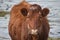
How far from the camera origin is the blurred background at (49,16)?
22.2 feet

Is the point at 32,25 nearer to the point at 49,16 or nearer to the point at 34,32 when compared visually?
the point at 34,32

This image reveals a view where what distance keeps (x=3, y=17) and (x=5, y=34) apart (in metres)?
0.49

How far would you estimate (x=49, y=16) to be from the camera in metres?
6.92

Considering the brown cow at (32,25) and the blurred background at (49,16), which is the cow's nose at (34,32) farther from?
the blurred background at (49,16)

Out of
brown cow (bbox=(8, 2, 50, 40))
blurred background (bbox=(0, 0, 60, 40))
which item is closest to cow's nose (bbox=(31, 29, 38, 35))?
brown cow (bbox=(8, 2, 50, 40))

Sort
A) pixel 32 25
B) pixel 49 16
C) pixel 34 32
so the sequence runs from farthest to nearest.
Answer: pixel 49 16 → pixel 32 25 → pixel 34 32

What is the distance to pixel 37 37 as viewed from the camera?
13.1 ft

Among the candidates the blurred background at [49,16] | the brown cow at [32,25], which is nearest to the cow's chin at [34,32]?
the brown cow at [32,25]

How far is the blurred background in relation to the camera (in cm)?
678

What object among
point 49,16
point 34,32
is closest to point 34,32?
point 34,32

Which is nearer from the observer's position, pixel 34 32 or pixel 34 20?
pixel 34 32

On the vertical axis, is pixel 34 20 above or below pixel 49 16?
above

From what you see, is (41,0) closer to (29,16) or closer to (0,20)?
(0,20)

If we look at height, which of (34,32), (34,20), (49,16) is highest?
(34,20)
